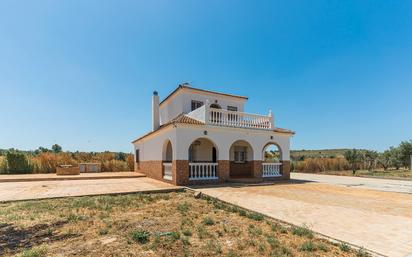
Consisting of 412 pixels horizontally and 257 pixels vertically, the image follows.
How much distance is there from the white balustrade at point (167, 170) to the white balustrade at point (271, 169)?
631 centimetres

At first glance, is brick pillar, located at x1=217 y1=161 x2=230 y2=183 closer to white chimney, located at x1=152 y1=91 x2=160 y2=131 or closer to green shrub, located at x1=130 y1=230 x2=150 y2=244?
white chimney, located at x1=152 y1=91 x2=160 y2=131

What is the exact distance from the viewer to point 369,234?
4.29 meters

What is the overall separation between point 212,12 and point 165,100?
854 centimetres

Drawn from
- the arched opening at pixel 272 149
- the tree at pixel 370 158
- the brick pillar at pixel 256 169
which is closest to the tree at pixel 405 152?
the tree at pixel 370 158

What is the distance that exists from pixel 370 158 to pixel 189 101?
1057 inches

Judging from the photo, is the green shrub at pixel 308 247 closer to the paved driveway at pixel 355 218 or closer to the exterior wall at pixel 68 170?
the paved driveway at pixel 355 218

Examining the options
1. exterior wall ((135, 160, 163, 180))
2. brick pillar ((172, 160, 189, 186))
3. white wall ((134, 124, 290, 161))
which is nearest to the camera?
brick pillar ((172, 160, 189, 186))

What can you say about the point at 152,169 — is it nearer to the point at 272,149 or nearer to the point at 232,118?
the point at 232,118

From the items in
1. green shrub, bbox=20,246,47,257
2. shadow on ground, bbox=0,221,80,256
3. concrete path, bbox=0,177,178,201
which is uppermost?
green shrub, bbox=20,246,47,257

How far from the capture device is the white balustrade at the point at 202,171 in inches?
485

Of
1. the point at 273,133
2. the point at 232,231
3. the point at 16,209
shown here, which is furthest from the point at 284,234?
the point at 273,133

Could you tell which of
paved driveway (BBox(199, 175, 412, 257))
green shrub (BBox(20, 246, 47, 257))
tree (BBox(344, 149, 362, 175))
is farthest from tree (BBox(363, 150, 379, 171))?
green shrub (BBox(20, 246, 47, 257))

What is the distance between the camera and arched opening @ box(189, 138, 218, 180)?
12.5m

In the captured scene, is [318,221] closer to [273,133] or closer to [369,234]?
[369,234]
